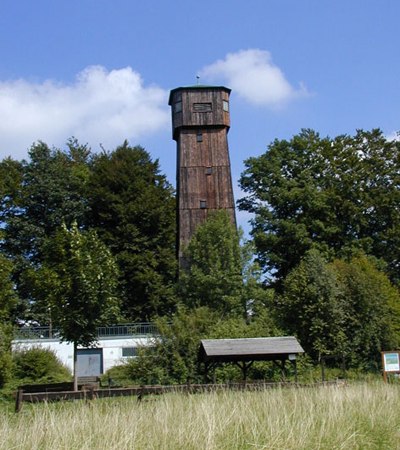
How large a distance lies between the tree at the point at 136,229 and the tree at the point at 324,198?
5260 mm

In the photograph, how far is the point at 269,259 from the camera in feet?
130

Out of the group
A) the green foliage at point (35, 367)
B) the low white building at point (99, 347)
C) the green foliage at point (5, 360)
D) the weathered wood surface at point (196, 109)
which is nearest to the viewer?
the green foliage at point (5, 360)

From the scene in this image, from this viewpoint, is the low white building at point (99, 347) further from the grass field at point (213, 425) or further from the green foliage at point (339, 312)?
the grass field at point (213, 425)

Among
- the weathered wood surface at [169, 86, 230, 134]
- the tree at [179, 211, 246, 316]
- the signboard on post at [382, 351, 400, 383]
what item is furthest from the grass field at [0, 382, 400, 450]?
the weathered wood surface at [169, 86, 230, 134]

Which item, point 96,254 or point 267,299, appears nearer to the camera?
point 96,254

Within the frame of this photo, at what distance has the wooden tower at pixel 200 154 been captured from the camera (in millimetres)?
40656

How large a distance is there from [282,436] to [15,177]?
126ft

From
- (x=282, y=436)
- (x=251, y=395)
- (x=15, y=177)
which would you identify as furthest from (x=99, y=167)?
(x=282, y=436)

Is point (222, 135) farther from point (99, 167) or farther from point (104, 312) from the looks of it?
point (104, 312)

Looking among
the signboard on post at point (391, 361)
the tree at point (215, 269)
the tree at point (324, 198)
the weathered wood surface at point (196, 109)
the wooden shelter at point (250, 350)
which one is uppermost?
the weathered wood surface at point (196, 109)

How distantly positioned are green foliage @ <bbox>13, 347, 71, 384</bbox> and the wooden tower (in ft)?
39.0

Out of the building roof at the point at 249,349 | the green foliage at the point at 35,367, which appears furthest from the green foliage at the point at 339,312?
the green foliage at the point at 35,367

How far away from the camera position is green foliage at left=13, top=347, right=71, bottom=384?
29797 mm

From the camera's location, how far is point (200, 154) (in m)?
41.5
